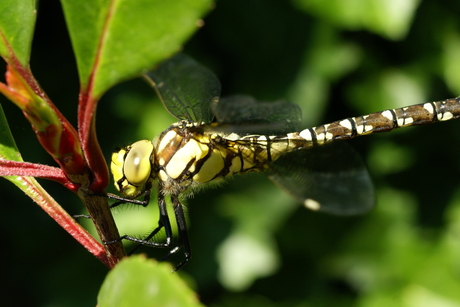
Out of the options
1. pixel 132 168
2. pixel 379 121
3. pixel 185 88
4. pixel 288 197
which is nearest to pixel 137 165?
pixel 132 168

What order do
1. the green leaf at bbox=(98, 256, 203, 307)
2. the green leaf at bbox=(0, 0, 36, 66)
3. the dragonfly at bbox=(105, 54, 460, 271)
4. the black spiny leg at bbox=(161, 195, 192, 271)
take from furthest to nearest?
the black spiny leg at bbox=(161, 195, 192, 271) < the dragonfly at bbox=(105, 54, 460, 271) < the green leaf at bbox=(0, 0, 36, 66) < the green leaf at bbox=(98, 256, 203, 307)

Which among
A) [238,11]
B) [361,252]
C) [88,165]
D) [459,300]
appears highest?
[88,165]

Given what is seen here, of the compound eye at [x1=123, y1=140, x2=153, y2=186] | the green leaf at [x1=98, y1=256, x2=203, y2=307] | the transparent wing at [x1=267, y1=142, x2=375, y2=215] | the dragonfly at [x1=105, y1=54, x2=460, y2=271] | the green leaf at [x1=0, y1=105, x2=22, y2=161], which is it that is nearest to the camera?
the green leaf at [x1=98, y1=256, x2=203, y2=307]

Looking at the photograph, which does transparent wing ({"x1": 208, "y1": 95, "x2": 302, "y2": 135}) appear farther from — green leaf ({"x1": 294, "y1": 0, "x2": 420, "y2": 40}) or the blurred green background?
green leaf ({"x1": 294, "y1": 0, "x2": 420, "y2": 40})

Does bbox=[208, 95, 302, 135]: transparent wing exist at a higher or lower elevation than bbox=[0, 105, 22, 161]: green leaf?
lower

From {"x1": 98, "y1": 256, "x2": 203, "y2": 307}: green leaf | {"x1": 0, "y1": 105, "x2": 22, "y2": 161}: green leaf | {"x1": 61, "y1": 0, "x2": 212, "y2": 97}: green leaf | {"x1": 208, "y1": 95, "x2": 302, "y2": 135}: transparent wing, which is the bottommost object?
{"x1": 208, "y1": 95, "x2": 302, "y2": 135}: transparent wing

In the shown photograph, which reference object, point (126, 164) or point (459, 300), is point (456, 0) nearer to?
point (459, 300)

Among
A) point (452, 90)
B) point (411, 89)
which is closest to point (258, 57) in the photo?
point (411, 89)

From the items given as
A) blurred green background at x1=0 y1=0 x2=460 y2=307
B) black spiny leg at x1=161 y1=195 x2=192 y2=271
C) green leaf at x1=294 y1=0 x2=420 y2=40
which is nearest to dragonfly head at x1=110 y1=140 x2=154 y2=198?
black spiny leg at x1=161 y1=195 x2=192 y2=271
